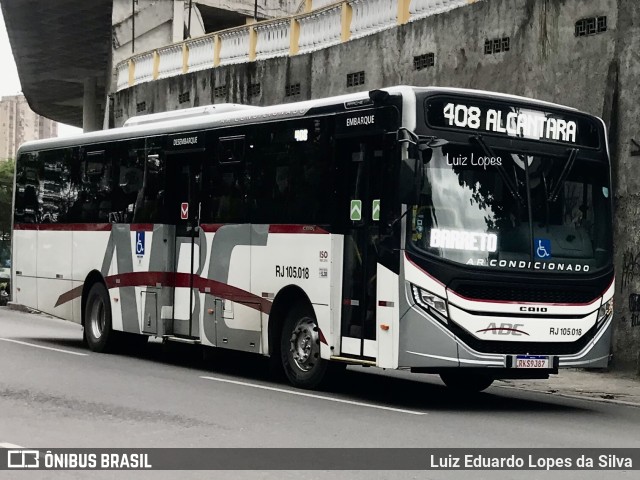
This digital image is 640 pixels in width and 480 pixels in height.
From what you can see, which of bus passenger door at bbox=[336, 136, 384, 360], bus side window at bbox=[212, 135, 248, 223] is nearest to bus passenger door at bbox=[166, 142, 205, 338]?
bus side window at bbox=[212, 135, 248, 223]

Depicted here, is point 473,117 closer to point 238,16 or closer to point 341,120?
point 341,120

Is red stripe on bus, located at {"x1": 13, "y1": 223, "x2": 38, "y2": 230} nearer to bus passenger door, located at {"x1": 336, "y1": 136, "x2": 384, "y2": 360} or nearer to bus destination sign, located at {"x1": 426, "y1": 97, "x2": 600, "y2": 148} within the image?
bus passenger door, located at {"x1": 336, "y1": 136, "x2": 384, "y2": 360}

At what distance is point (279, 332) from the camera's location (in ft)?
47.5

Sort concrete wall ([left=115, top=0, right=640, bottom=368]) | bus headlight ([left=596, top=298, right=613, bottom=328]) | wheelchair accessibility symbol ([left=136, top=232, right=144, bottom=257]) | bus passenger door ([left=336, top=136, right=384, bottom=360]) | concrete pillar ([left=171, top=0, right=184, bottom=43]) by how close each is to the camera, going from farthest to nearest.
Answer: concrete pillar ([left=171, top=0, right=184, bottom=43])
concrete wall ([left=115, top=0, right=640, bottom=368])
wheelchair accessibility symbol ([left=136, top=232, right=144, bottom=257])
bus headlight ([left=596, top=298, right=613, bottom=328])
bus passenger door ([left=336, top=136, right=384, bottom=360])

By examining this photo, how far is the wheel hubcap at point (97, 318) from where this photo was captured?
18578 mm

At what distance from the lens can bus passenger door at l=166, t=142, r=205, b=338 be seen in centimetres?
1609

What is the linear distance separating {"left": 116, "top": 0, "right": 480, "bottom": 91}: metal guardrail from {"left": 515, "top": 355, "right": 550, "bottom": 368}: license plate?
980 centimetres

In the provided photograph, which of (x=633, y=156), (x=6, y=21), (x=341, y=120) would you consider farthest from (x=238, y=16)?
(x=341, y=120)

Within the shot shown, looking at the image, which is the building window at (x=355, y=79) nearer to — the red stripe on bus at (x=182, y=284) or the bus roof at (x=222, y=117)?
the bus roof at (x=222, y=117)

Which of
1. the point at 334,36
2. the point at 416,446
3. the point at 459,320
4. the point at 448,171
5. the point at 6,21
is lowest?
the point at 416,446

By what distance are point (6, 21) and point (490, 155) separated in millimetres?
41424

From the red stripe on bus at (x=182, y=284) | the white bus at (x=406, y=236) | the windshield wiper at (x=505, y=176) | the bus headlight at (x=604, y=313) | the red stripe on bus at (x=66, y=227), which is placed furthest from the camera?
the red stripe on bus at (x=66, y=227)

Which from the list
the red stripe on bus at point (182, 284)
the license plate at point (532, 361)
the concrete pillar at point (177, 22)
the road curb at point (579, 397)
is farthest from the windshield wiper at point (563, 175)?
the concrete pillar at point (177, 22)

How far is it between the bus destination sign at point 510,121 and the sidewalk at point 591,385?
3285 mm
